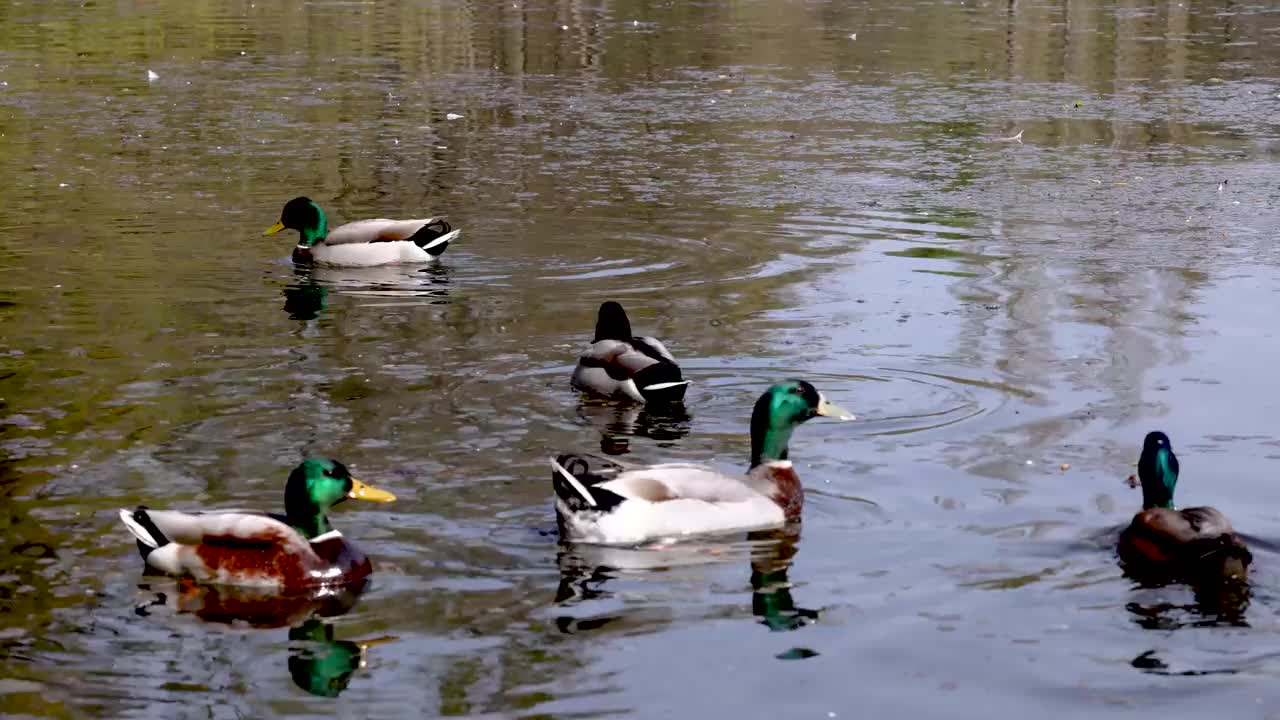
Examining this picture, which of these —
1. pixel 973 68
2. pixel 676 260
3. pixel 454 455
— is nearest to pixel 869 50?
pixel 973 68

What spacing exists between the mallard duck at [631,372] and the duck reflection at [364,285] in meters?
2.76

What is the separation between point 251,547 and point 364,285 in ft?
22.9

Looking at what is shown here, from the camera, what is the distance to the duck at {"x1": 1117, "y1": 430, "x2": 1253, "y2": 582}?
725 cm

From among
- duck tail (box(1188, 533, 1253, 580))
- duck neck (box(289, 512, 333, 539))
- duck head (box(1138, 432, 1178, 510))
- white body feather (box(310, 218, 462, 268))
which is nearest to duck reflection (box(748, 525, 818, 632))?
duck head (box(1138, 432, 1178, 510))

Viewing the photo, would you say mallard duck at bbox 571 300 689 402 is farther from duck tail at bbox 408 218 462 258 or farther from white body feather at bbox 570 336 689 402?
duck tail at bbox 408 218 462 258

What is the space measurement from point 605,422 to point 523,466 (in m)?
1.21

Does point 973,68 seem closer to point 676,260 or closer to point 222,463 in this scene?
point 676,260

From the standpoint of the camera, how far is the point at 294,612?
700cm

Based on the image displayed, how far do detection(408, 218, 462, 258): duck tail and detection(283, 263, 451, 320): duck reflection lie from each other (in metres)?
0.14

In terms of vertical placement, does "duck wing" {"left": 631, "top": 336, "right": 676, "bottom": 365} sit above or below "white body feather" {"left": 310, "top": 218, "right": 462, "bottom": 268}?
below

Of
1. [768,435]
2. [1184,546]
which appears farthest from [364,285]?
[1184,546]

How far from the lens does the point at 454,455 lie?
347 inches

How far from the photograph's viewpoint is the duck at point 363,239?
14070mm

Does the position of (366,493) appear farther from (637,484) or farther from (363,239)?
(363,239)
